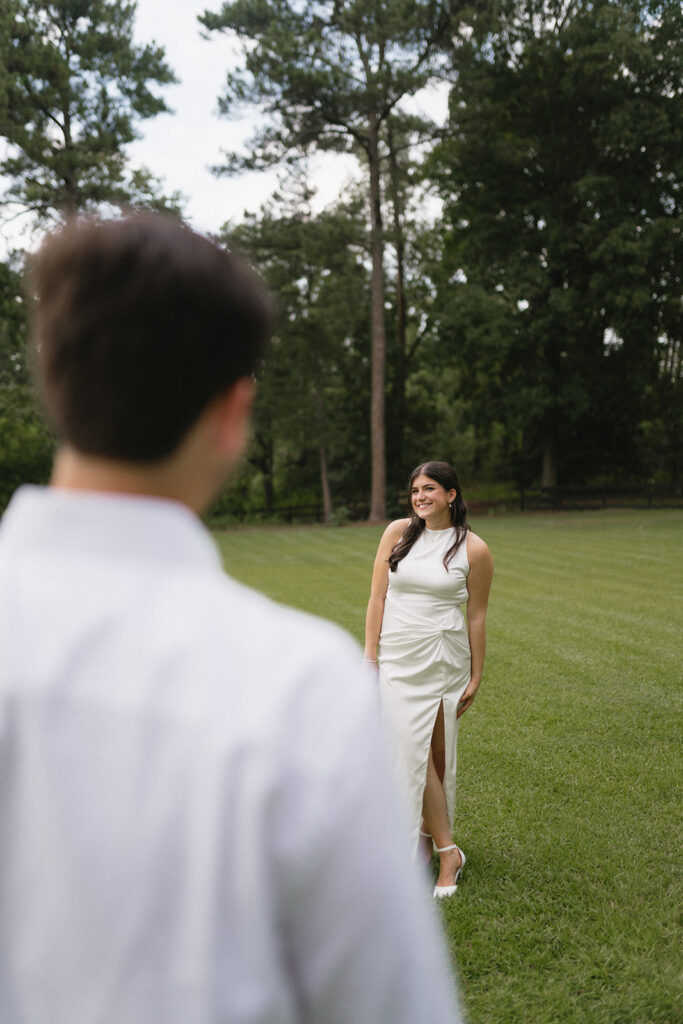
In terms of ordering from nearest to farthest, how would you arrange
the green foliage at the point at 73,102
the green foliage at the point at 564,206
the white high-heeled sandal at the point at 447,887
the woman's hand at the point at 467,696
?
the white high-heeled sandal at the point at 447,887, the woman's hand at the point at 467,696, the green foliage at the point at 73,102, the green foliage at the point at 564,206

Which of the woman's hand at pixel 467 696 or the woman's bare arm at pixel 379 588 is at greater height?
the woman's bare arm at pixel 379 588

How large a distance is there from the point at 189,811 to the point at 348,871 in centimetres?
17

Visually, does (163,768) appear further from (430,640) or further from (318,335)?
(318,335)

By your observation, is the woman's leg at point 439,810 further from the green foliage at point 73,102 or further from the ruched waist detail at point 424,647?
the green foliage at point 73,102

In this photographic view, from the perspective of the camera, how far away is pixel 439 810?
4.61 metres

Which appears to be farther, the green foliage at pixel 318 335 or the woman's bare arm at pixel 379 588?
the green foliage at pixel 318 335

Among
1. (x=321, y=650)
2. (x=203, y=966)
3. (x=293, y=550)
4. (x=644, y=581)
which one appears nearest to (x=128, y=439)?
(x=321, y=650)

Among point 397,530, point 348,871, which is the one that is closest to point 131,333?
point 348,871

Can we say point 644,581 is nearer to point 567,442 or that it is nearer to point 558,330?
point 558,330

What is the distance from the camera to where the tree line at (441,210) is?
25828 millimetres

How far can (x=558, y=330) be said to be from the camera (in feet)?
111

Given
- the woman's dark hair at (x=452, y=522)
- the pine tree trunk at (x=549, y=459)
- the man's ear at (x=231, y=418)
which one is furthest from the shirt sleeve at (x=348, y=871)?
the pine tree trunk at (x=549, y=459)

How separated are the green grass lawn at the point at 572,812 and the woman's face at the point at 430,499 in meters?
2.03

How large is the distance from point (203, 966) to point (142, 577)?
0.40 metres
